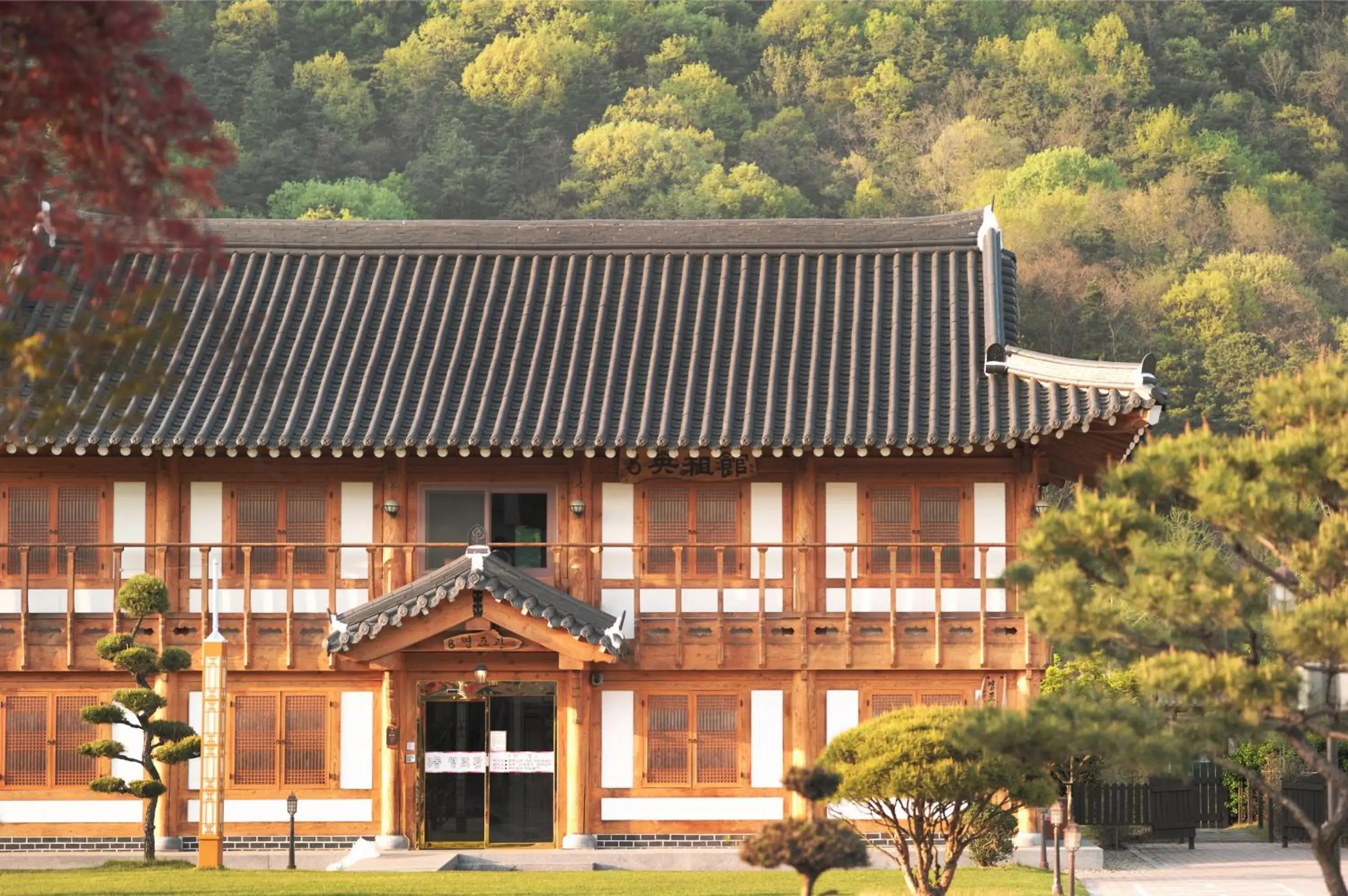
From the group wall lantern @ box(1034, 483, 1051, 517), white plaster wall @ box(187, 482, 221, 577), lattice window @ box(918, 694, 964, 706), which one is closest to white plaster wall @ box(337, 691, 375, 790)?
white plaster wall @ box(187, 482, 221, 577)

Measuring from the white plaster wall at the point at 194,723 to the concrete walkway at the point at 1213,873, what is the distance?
1117 cm

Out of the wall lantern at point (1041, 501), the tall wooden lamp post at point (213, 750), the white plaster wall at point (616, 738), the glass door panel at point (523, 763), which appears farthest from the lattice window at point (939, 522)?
the tall wooden lamp post at point (213, 750)

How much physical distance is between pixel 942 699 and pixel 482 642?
5.88m

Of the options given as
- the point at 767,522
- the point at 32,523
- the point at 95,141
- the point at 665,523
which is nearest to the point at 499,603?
the point at 665,523

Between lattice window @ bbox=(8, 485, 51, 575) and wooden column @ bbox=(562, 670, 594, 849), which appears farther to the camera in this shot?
lattice window @ bbox=(8, 485, 51, 575)

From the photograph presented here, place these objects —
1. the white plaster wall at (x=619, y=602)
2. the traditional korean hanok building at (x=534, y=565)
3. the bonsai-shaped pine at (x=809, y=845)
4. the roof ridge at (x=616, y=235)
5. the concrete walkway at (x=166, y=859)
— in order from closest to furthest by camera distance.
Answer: the bonsai-shaped pine at (x=809, y=845), the concrete walkway at (x=166, y=859), the traditional korean hanok building at (x=534, y=565), the white plaster wall at (x=619, y=602), the roof ridge at (x=616, y=235)

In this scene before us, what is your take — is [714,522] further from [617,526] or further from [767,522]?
[617,526]

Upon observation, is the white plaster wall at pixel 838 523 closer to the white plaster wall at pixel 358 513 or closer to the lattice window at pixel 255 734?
the white plaster wall at pixel 358 513

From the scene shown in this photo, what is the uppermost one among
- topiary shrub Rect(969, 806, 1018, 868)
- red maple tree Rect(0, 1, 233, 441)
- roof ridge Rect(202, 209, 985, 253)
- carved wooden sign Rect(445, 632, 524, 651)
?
roof ridge Rect(202, 209, 985, 253)

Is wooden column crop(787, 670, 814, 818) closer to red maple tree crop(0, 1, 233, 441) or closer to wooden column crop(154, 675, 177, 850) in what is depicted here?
wooden column crop(154, 675, 177, 850)

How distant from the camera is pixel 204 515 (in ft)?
89.1

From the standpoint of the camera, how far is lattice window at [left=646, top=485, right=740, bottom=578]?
27.0 metres

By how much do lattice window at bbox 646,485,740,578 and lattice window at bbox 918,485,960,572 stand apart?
7.79 ft

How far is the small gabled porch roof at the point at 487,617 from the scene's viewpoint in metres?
24.8
